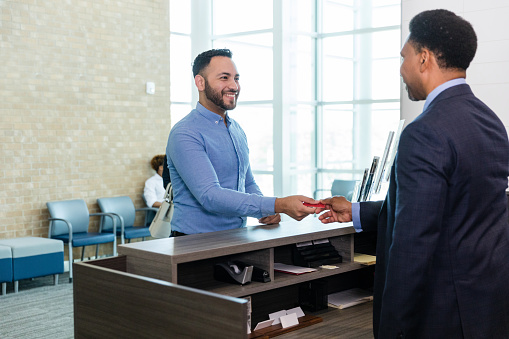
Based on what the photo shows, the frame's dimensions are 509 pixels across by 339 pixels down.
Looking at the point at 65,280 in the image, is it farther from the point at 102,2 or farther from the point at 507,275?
the point at 507,275

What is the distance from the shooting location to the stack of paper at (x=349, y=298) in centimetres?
333

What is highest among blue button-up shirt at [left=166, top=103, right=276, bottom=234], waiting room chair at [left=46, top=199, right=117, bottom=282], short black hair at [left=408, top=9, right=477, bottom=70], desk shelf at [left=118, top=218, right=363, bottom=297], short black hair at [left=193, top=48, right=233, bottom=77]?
short black hair at [left=193, top=48, right=233, bottom=77]

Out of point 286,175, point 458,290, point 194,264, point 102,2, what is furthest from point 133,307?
point 286,175

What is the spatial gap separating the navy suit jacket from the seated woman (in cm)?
699

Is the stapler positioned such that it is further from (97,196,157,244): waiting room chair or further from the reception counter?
(97,196,157,244): waiting room chair

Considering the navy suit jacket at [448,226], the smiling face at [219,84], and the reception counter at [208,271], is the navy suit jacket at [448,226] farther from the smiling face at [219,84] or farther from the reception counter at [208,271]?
the smiling face at [219,84]

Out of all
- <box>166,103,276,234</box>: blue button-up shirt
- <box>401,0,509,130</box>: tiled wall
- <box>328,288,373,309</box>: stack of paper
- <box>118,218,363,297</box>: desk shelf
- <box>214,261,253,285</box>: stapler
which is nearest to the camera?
<box>118,218,363,297</box>: desk shelf

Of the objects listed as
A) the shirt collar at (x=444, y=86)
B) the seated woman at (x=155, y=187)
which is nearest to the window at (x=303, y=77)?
the seated woman at (x=155, y=187)

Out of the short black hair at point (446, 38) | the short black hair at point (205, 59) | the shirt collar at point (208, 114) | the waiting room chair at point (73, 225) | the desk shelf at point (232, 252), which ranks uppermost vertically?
the short black hair at point (205, 59)

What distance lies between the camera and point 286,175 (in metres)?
10.7

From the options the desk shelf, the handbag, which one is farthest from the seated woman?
the desk shelf

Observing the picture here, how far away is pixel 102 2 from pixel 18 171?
2636mm

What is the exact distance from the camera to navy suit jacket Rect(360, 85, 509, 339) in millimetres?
1861

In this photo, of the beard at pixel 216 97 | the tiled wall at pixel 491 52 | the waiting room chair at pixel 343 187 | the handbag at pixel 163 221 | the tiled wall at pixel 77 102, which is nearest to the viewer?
the beard at pixel 216 97
